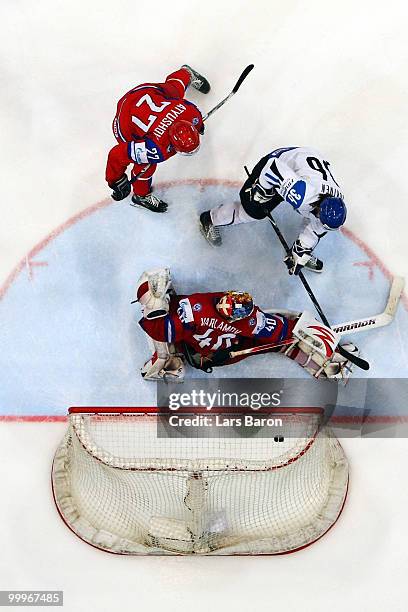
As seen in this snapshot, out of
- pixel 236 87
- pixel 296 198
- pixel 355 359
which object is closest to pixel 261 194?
pixel 296 198

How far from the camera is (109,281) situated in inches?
243

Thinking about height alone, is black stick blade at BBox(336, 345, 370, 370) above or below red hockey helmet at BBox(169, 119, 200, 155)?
below

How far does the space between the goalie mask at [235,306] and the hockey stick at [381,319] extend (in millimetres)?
960

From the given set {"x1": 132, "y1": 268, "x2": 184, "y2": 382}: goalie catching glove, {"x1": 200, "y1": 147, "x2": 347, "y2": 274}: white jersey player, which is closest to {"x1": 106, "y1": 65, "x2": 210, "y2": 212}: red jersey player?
{"x1": 200, "y1": 147, "x2": 347, "y2": 274}: white jersey player

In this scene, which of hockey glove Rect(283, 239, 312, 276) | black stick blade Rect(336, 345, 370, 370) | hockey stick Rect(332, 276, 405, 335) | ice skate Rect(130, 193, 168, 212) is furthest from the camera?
ice skate Rect(130, 193, 168, 212)

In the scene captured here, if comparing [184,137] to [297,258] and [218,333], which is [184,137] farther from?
[218,333]

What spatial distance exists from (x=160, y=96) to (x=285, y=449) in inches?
105

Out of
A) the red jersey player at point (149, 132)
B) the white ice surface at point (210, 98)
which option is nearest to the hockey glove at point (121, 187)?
the red jersey player at point (149, 132)

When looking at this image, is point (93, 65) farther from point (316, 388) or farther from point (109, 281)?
point (316, 388)

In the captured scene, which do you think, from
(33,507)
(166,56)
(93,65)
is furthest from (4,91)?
(33,507)

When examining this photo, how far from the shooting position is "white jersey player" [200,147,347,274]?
17.5 feet

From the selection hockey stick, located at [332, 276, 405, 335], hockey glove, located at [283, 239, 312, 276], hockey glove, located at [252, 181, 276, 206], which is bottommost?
hockey stick, located at [332, 276, 405, 335]

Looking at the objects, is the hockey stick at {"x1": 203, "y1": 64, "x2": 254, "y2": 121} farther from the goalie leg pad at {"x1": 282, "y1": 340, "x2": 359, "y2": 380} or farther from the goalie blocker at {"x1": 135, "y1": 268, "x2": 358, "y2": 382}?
the goalie leg pad at {"x1": 282, "y1": 340, "x2": 359, "y2": 380}

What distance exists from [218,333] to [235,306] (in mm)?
338
